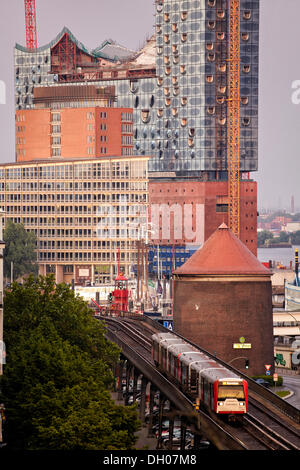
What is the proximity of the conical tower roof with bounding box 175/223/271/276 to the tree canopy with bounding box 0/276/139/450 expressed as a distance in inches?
1129

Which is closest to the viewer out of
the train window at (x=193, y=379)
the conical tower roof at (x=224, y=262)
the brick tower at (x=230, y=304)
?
the train window at (x=193, y=379)

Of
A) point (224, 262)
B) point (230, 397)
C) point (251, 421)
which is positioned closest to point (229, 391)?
point (230, 397)

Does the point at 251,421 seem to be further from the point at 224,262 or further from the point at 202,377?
the point at 224,262

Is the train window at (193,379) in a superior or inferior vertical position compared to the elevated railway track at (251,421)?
superior

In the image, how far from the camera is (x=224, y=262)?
132 m

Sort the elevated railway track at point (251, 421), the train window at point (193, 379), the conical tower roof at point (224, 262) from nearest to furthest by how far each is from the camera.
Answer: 1. the elevated railway track at point (251, 421)
2. the train window at point (193, 379)
3. the conical tower roof at point (224, 262)

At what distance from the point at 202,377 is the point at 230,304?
2029 inches

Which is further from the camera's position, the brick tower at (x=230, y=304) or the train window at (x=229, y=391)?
the brick tower at (x=230, y=304)

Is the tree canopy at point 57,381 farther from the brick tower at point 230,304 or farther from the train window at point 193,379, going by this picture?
the brick tower at point 230,304

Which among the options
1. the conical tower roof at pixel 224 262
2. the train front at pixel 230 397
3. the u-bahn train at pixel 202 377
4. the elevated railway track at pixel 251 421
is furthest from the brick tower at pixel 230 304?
the train front at pixel 230 397

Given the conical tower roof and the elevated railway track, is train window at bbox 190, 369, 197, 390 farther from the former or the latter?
the conical tower roof

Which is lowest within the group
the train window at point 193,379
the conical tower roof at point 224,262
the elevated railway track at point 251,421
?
the elevated railway track at point 251,421

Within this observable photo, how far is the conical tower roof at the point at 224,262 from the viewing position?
13138 centimetres
